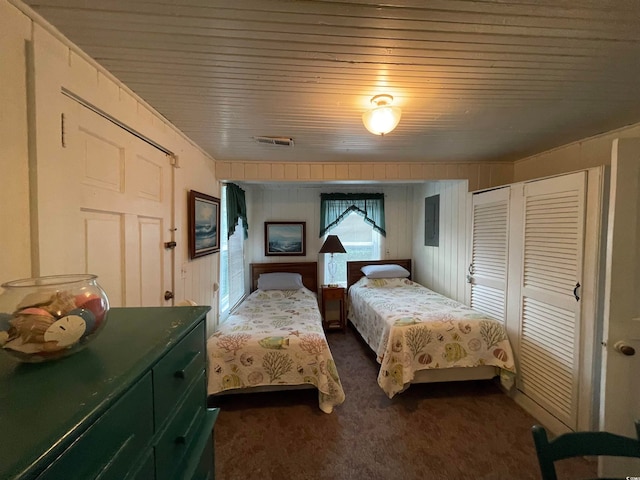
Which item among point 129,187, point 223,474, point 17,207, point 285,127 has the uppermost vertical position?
point 285,127

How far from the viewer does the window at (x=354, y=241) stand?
13.9ft

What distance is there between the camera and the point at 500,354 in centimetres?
236

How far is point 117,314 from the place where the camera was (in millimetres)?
981

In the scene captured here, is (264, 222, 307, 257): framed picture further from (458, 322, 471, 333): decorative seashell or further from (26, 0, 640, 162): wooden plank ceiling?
(458, 322, 471, 333): decorative seashell

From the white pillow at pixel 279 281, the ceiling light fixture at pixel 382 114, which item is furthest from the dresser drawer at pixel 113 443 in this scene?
the white pillow at pixel 279 281

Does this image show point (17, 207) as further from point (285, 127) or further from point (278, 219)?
point (278, 219)

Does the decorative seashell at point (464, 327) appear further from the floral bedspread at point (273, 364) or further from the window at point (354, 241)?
the window at point (354, 241)

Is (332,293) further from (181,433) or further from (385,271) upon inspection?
(181,433)

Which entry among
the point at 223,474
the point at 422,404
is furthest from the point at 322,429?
the point at 422,404

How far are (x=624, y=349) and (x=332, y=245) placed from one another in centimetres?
288

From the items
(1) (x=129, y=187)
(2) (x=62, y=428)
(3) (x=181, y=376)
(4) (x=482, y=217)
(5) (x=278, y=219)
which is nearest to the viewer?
(2) (x=62, y=428)

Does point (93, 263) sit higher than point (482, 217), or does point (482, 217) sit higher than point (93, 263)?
point (482, 217)

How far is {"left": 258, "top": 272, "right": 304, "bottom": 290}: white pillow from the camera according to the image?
12.4 feet

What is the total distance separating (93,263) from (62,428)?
3.25 feet
